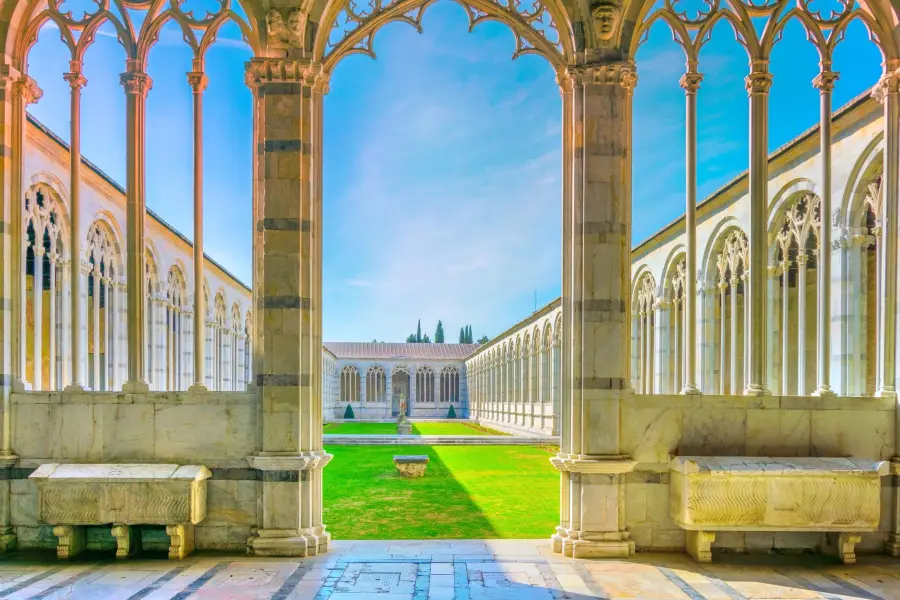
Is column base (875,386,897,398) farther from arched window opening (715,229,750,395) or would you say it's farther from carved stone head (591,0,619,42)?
arched window opening (715,229,750,395)

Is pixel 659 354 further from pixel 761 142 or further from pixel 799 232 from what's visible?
pixel 761 142

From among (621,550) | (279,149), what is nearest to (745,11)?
(279,149)

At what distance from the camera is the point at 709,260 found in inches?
850

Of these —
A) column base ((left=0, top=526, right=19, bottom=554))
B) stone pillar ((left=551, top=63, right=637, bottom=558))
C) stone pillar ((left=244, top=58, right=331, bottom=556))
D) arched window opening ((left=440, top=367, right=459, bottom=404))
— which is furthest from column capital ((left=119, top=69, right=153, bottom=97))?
arched window opening ((left=440, top=367, right=459, bottom=404))

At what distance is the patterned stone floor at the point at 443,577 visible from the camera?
672 centimetres

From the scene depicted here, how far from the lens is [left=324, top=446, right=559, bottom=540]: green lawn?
9.94 meters

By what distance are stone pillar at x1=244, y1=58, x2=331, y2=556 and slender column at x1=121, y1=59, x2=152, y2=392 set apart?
1546 mm

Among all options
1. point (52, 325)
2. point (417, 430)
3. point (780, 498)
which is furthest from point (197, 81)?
point (417, 430)

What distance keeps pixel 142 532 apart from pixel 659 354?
70.0 ft

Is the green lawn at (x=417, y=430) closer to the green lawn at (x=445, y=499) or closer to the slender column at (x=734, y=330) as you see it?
the green lawn at (x=445, y=499)

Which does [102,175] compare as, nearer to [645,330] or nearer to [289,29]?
[289,29]

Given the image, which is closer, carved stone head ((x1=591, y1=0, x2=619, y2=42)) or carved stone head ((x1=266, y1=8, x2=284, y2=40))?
carved stone head ((x1=266, y1=8, x2=284, y2=40))

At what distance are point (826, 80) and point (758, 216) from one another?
1.96 metres

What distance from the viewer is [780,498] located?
302 inches
